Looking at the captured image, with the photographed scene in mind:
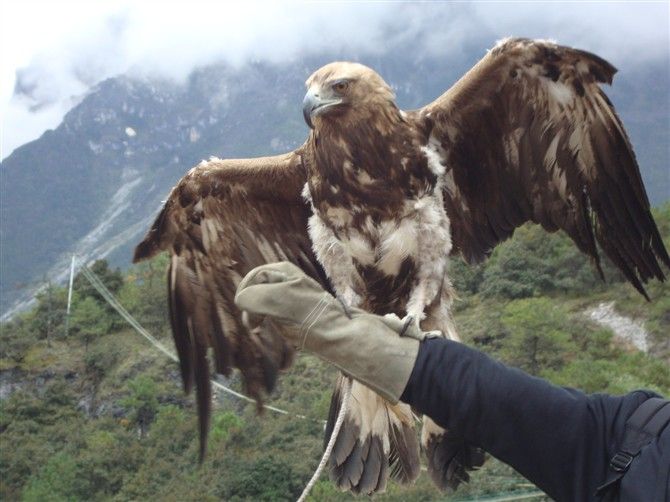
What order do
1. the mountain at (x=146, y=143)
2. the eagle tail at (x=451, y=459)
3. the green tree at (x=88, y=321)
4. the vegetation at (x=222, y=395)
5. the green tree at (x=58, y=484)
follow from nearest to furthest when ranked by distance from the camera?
1. the eagle tail at (x=451, y=459)
2. the vegetation at (x=222, y=395)
3. the green tree at (x=58, y=484)
4. the green tree at (x=88, y=321)
5. the mountain at (x=146, y=143)

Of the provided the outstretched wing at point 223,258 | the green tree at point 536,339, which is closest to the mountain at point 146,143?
the green tree at point 536,339

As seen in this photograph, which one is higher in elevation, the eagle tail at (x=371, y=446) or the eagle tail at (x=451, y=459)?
the eagle tail at (x=371, y=446)

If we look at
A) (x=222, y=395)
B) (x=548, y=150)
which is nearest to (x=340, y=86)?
(x=548, y=150)

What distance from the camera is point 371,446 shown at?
261 centimetres

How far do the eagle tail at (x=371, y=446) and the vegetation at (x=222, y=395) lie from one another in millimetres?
4116

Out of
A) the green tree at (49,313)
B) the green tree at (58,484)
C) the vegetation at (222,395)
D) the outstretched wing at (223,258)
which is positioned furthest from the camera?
the green tree at (49,313)

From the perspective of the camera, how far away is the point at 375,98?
8.34ft

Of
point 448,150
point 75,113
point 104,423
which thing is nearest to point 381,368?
point 448,150

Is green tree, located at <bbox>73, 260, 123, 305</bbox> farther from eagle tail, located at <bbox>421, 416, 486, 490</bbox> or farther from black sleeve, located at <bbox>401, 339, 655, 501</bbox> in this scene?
black sleeve, located at <bbox>401, 339, 655, 501</bbox>

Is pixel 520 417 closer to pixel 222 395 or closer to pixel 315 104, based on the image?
pixel 315 104

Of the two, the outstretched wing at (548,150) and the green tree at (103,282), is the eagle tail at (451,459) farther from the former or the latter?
the green tree at (103,282)

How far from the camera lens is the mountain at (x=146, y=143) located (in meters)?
35.8

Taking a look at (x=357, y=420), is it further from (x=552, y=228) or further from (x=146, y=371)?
(x=146, y=371)

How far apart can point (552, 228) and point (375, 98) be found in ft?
2.90
